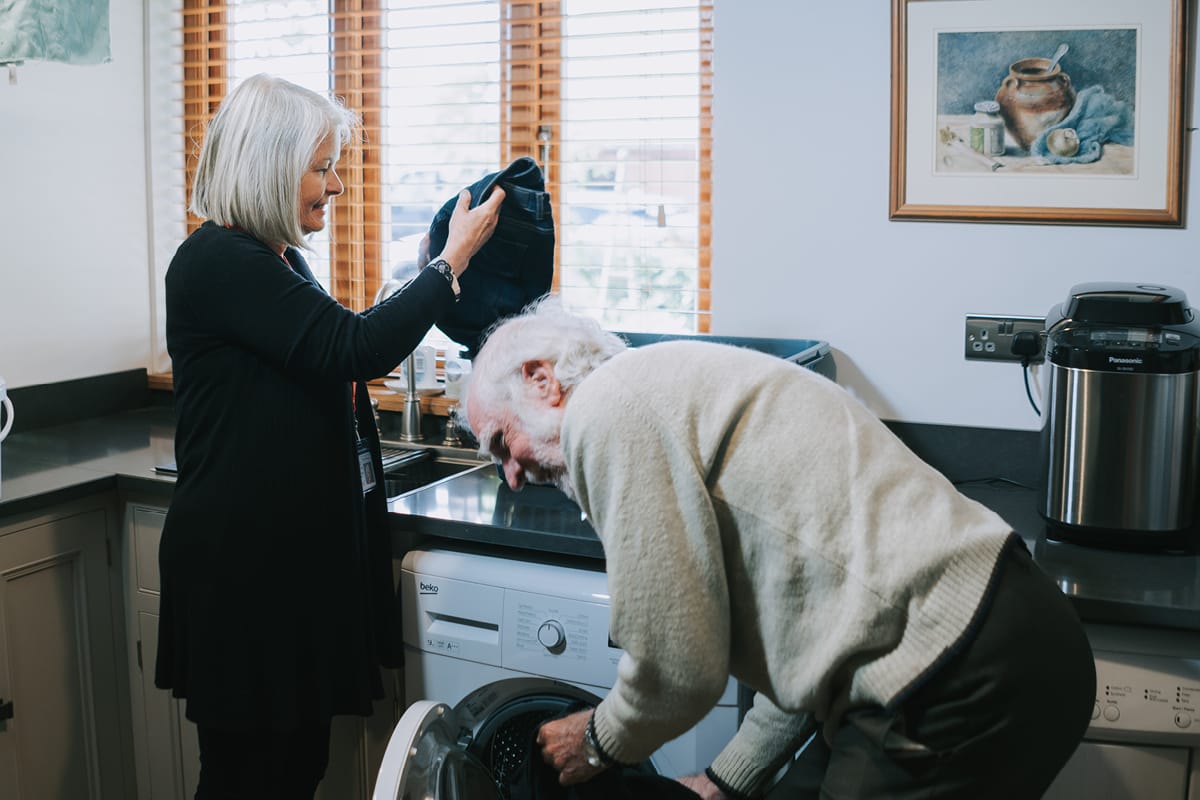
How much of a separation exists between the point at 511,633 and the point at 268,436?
49cm

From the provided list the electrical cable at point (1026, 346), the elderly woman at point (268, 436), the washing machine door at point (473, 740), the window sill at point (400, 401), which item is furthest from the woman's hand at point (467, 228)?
the electrical cable at point (1026, 346)

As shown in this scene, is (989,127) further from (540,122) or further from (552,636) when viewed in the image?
(552,636)

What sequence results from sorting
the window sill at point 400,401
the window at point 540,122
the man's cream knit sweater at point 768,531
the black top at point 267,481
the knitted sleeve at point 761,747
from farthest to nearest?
the window sill at point 400,401, the window at point 540,122, the black top at point 267,481, the knitted sleeve at point 761,747, the man's cream knit sweater at point 768,531

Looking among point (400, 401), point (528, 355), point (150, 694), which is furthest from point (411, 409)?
point (528, 355)

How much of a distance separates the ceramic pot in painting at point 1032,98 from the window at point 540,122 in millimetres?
634

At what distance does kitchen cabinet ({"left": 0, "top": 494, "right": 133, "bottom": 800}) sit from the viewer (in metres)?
2.05

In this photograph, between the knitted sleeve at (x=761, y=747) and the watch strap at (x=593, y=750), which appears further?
the knitted sleeve at (x=761, y=747)

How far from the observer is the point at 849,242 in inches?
84.6

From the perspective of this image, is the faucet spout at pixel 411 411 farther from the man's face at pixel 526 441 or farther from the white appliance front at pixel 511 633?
the man's face at pixel 526 441

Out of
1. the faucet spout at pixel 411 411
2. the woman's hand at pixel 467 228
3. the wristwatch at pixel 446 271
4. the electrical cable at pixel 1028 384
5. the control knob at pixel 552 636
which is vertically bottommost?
the control knob at pixel 552 636

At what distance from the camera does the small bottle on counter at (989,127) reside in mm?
2002

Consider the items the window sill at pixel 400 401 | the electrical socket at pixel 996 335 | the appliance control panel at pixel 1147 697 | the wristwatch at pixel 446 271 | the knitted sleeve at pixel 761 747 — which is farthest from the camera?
the window sill at pixel 400 401

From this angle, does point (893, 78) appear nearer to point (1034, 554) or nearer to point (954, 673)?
point (1034, 554)

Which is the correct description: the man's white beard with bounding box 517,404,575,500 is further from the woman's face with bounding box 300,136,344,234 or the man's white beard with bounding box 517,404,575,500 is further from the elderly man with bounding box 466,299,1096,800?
the woman's face with bounding box 300,136,344,234
